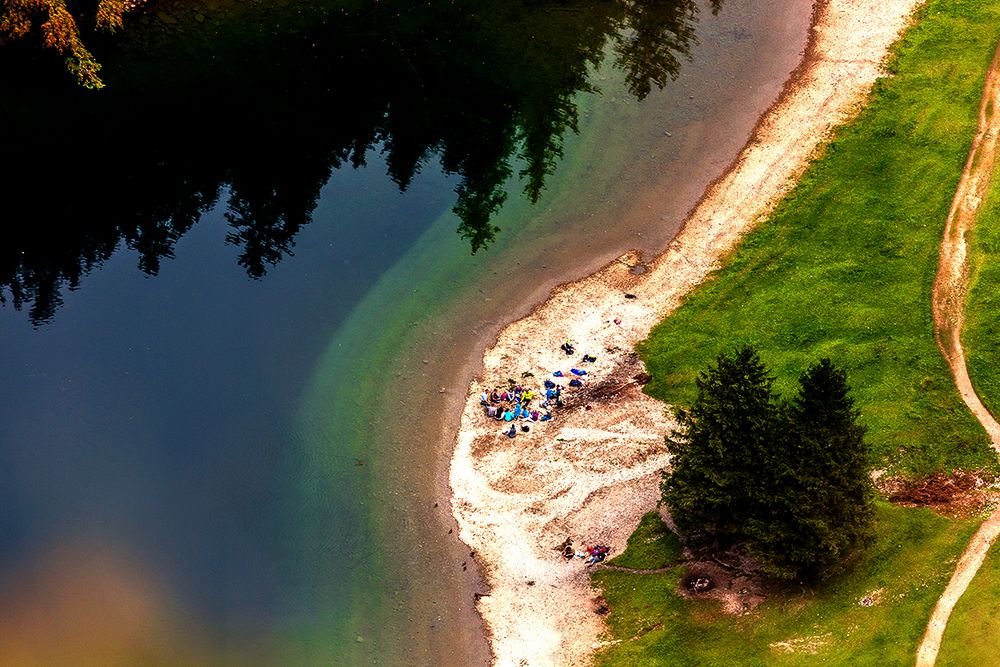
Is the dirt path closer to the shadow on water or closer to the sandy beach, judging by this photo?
the sandy beach

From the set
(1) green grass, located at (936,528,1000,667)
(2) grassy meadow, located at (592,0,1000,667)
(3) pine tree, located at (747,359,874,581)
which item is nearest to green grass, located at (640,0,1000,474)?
(2) grassy meadow, located at (592,0,1000,667)

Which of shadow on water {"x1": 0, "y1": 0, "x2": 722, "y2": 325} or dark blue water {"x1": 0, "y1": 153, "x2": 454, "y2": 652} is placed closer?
dark blue water {"x1": 0, "y1": 153, "x2": 454, "y2": 652}

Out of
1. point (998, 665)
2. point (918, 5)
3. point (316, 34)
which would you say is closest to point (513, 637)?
point (998, 665)

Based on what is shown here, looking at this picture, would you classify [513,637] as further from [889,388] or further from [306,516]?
[889,388]

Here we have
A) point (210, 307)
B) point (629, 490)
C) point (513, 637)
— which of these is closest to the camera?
point (513, 637)

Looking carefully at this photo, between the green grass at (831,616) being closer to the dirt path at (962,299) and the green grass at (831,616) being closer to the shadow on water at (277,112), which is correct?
the dirt path at (962,299)

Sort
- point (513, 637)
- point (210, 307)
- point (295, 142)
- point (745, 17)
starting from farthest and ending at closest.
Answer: point (745, 17), point (295, 142), point (210, 307), point (513, 637)

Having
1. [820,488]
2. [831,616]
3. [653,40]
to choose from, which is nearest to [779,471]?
[820,488]
